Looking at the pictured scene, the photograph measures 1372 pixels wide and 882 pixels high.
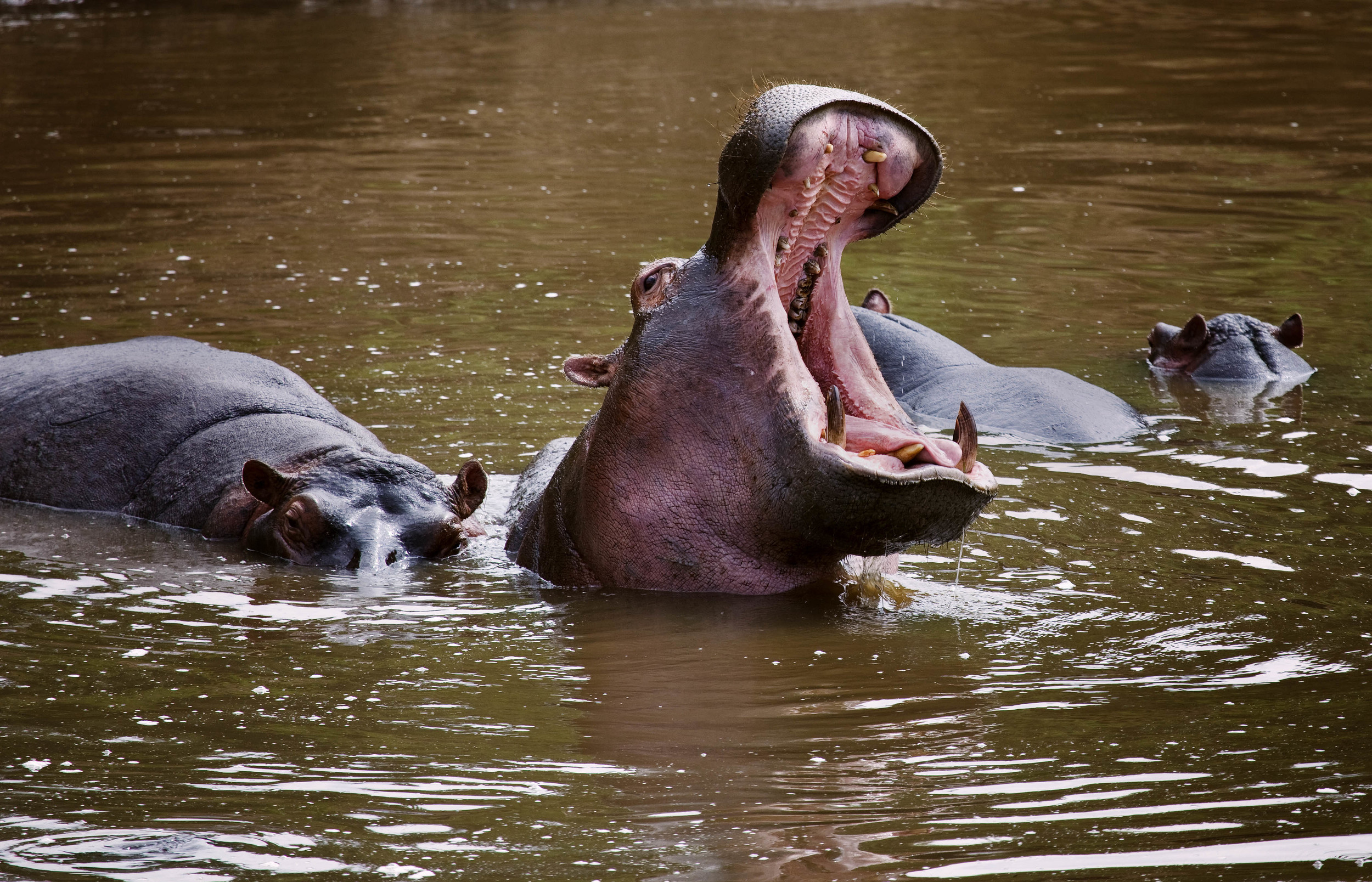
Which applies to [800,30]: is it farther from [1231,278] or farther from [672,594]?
[672,594]

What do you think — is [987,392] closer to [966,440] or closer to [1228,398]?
[1228,398]

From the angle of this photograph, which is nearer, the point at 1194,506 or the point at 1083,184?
the point at 1194,506

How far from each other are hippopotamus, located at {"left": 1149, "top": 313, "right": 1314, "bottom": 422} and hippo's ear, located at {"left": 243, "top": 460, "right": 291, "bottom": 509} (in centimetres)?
441

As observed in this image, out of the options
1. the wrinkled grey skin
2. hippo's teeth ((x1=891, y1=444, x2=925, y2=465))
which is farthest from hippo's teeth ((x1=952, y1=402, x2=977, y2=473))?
the wrinkled grey skin

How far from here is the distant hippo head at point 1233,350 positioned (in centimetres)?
869

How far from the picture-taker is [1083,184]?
534 inches

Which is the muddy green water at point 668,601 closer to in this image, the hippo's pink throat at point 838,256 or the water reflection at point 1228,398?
the water reflection at point 1228,398

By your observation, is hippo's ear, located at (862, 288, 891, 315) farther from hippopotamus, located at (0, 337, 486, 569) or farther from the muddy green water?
hippopotamus, located at (0, 337, 486, 569)

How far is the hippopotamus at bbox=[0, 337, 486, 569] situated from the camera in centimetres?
589

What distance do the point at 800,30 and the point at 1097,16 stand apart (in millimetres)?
5095

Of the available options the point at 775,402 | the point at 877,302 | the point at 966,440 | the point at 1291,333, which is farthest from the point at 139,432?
the point at 1291,333

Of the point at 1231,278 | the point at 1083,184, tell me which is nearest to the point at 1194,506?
the point at 1231,278

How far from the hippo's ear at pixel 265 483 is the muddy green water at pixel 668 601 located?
219 millimetres

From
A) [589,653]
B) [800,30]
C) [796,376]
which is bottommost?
[589,653]
